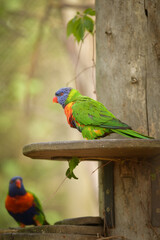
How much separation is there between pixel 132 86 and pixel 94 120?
432mm

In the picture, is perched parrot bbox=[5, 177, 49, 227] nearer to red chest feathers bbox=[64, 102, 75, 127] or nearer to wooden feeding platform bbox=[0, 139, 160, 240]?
wooden feeding platform bbox=[0, 139, 160, 240]

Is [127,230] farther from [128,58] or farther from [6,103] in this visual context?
[6,103]

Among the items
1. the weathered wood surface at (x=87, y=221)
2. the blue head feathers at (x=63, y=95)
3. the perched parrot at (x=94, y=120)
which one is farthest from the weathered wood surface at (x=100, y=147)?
the blue head feathers at (x=63, y=95)

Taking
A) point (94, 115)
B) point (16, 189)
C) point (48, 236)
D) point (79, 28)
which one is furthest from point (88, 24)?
point (16, 189)

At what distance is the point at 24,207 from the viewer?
5066mm

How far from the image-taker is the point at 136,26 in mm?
2748

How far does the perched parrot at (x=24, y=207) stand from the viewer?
5043 millimetres

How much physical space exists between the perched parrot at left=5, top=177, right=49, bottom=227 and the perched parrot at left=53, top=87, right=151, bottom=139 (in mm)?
2600

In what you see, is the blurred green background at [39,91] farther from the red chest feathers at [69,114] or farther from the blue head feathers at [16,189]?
the red chest feathers at [69,114]

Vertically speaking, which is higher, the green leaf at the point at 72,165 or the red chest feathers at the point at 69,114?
the red chest feathers at the point at 69,114

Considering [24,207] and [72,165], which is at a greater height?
[72,165]

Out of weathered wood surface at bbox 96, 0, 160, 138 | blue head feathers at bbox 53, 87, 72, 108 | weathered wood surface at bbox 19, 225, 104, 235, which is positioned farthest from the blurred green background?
weathered wood surface at bbox 19, 225, 104, 235

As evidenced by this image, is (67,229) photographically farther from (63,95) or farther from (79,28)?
(79,28)

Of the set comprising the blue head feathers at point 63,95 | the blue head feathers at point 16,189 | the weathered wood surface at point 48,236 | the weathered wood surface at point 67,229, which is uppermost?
the blue head feathers at point 63,95
